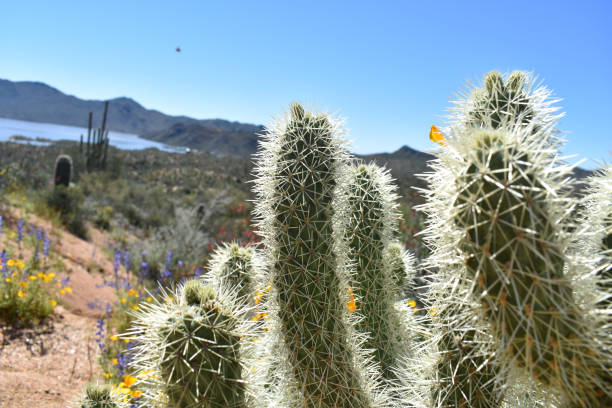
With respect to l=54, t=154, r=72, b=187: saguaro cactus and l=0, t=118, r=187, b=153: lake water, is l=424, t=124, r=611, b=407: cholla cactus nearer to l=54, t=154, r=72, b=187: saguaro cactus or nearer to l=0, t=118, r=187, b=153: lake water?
l=54, t=154, r=72, b=187: saguaro cactus

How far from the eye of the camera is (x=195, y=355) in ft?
5.10

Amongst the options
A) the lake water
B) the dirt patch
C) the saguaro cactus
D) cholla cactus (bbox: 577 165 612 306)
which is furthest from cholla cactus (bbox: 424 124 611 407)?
the lake water

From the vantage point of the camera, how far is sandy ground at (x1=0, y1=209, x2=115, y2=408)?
3561 mm

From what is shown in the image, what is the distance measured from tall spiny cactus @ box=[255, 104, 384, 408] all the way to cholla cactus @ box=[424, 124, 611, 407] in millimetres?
837

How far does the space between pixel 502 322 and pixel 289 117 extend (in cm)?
141

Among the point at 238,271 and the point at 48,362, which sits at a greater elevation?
the point at 238,271

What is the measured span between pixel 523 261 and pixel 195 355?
1203 millimetres

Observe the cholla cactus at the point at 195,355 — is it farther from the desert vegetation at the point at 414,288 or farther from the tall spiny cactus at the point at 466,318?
the tall spiny cactus at the point at 466,318

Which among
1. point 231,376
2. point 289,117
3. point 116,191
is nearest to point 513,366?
point 231,376

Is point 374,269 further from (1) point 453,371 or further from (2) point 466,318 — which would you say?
(2) point 466,318

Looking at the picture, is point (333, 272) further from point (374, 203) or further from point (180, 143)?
point (180, 143)

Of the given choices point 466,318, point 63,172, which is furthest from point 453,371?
point 63,172

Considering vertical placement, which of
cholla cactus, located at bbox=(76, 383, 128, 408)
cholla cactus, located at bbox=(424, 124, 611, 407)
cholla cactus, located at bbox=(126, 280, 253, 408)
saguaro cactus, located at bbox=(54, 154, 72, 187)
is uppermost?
cholla cactus, located at bbox=(424, 124, 611, 407)

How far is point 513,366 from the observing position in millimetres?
1203
